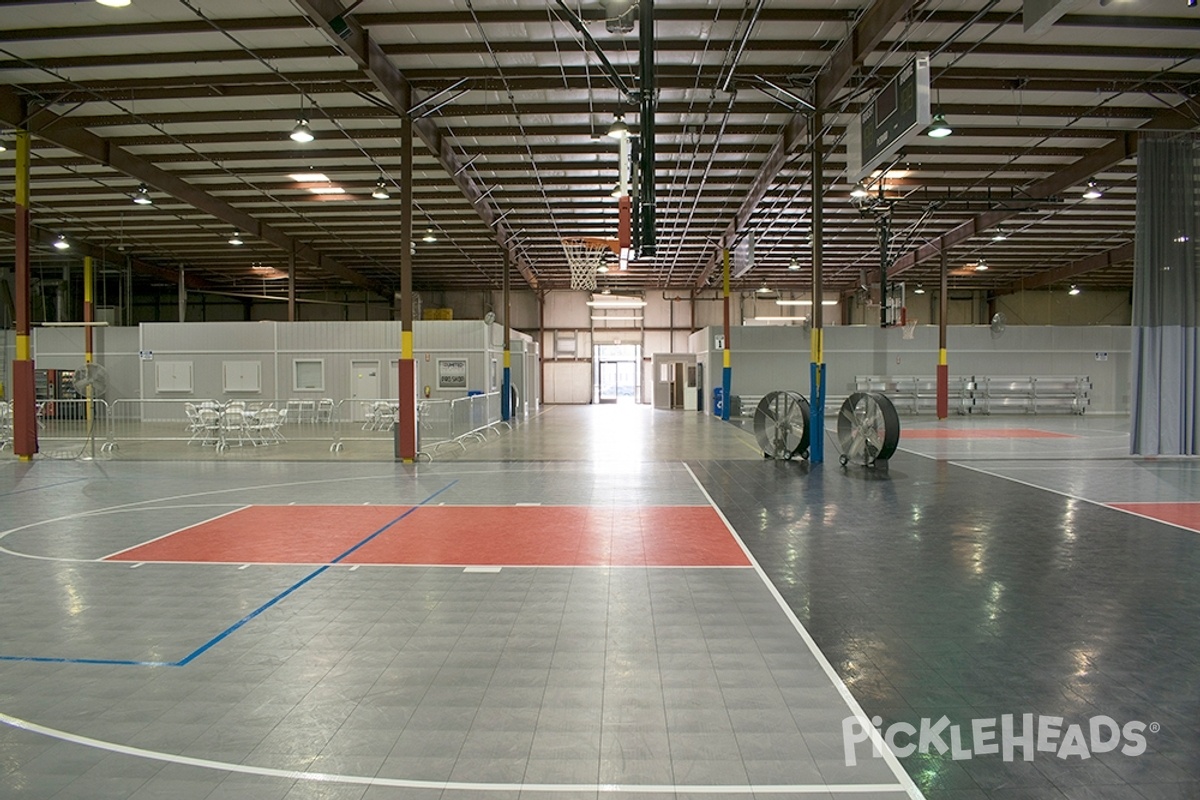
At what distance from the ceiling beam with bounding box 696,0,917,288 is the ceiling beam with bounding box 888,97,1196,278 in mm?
7033

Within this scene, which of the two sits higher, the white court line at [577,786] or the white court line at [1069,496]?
the white court line at [1069,496]

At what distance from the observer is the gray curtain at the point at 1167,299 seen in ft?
46.0

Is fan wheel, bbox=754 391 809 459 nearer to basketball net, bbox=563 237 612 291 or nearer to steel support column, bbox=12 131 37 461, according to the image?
basketball net, bbox=563 237 612 291

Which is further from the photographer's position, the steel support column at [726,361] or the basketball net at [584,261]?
the steel support column at [726,361]

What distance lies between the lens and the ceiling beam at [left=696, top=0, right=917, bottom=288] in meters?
10.6

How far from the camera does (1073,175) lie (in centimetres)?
1808

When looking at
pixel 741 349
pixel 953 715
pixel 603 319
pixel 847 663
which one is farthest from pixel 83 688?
pixel 603 319

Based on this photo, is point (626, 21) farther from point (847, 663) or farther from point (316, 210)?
point (316, 210)

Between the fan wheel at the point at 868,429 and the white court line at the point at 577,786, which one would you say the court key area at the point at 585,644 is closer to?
the white court line at the point at 577,786

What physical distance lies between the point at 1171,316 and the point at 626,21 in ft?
42.1

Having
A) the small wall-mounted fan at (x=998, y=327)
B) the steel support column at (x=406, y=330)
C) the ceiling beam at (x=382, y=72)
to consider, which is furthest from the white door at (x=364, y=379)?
the small wall-mounted fan at (x=998, y=327)

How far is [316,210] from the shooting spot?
22.8 m

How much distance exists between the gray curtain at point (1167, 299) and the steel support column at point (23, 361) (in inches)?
897

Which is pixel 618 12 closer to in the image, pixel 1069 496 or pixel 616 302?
pixel 1069 496
